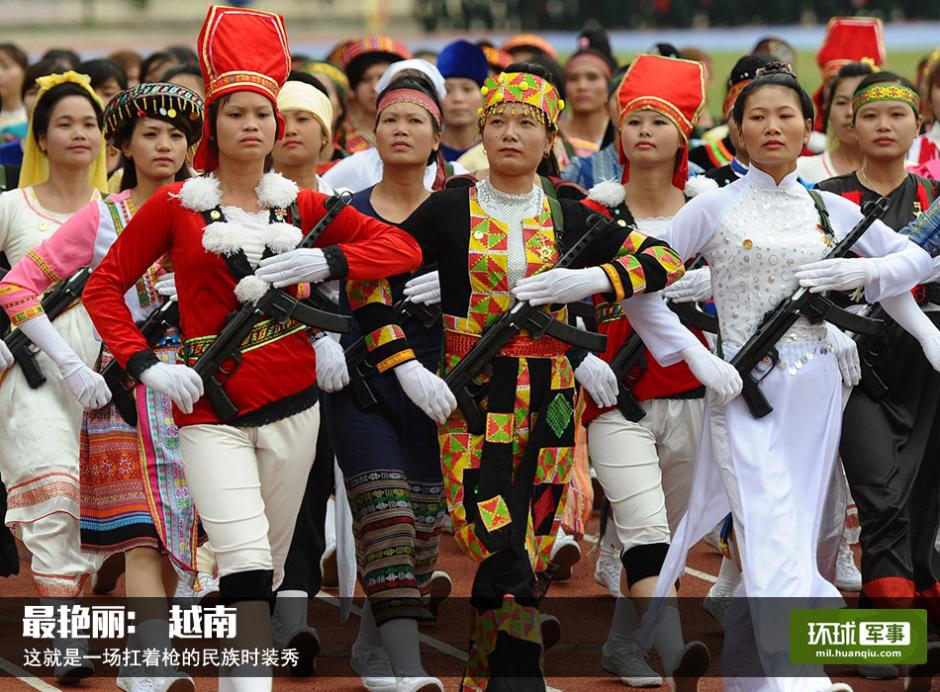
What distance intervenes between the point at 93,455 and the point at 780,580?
2543 mm

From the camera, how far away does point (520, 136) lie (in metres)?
6.62

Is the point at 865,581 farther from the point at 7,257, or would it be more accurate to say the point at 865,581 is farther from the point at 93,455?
the point at 7,257

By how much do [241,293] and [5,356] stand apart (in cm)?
174

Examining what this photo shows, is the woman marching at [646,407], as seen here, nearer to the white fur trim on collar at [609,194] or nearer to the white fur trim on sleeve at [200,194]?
the white fur trim on collar at [609,194]

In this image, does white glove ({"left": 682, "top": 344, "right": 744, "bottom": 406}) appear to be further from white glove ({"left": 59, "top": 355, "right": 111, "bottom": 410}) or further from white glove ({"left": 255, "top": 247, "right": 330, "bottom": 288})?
white glove ({"left": 59, "top": 355, "right": 111, "bottom": 410})

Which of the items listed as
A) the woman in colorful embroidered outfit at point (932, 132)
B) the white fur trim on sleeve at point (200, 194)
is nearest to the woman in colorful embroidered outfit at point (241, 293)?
the white fur trim on sleeve at point (200, 194)

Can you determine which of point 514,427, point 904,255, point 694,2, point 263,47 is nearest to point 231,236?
point 263,47

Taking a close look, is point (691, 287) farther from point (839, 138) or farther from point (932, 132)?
point (932, 132)

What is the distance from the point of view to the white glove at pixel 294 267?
20.6ft

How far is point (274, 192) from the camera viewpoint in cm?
646

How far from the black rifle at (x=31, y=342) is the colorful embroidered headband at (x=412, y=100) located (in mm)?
1331

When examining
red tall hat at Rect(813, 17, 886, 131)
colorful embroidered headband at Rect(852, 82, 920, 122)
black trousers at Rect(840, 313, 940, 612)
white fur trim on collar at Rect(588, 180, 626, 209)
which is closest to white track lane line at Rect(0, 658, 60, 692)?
white fur trim on collar at Rect(588, 180, 626, 209)

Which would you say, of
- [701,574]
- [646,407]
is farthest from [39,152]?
[701,574]

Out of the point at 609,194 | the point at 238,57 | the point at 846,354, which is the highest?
the point at 238,57
